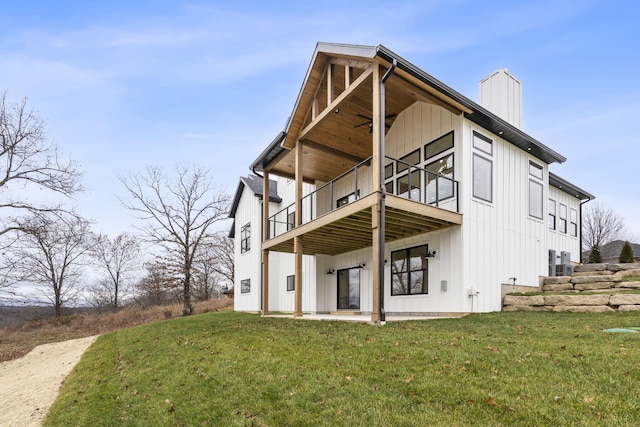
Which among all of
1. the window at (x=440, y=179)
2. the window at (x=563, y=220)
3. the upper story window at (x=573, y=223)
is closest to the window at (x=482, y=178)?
the window at (x=440, y=179)

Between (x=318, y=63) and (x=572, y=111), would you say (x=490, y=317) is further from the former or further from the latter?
(x=572, y=111)

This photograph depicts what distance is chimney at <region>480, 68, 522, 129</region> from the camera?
12688 millimetres

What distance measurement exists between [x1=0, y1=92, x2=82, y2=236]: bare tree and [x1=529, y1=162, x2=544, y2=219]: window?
18884 millimetres

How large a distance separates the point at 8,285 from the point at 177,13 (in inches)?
610

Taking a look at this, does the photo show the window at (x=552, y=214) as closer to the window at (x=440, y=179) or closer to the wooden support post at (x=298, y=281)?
the window at (x=440, y=179)

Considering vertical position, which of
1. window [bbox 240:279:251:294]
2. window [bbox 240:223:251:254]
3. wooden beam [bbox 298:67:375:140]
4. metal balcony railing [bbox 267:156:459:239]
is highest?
wooden beam [bbox 298:67:375:140]

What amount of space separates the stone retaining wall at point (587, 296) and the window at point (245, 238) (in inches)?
530

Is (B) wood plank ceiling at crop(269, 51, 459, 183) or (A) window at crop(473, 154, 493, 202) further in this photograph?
(A) window at crop(473, 154, 493, 202)

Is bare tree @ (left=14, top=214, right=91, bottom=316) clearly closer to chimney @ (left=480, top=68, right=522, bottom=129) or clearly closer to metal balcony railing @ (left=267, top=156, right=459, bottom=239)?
metal balcony railing @ (left=267, top=156, right=459, bottom=239)

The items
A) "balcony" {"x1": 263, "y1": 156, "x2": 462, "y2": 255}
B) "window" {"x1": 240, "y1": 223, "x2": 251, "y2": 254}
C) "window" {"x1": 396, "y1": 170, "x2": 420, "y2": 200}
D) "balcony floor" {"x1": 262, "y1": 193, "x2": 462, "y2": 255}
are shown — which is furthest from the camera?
"window" {"x1": 240, "y1": 223, "x2": 251, "y2": 254}

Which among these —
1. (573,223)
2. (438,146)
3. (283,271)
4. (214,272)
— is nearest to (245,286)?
(283,271)

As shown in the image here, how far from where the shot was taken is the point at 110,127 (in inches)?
849

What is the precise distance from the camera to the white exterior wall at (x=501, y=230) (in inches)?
396

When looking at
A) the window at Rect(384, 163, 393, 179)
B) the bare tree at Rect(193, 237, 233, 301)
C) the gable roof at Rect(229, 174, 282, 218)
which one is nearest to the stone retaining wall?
the window at Rect(384, 163, 393, 179)
